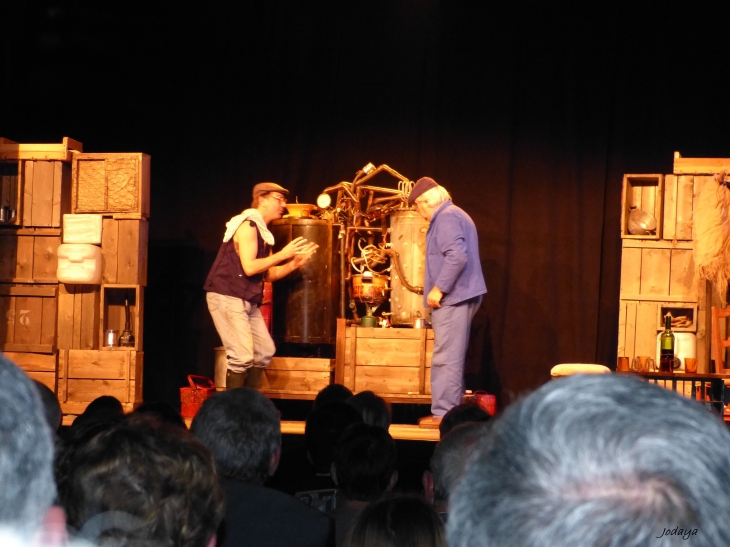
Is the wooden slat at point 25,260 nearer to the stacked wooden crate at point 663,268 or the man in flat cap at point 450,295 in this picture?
the man in flat cap at point 450,295

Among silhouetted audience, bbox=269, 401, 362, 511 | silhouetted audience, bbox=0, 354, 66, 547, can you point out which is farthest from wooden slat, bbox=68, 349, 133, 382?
silhouetted audience, bbox=0, 354, 66, 547

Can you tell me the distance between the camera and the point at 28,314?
6.79 meters

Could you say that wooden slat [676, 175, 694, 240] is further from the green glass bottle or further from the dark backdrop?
the green glass bottle

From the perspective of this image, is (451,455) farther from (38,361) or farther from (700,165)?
(38,361)

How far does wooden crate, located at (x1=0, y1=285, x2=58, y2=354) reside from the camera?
676 cm

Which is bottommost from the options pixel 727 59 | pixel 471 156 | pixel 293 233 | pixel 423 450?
pixel 423 450

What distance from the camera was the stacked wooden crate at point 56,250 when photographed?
6.73 m

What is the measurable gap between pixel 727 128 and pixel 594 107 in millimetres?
971

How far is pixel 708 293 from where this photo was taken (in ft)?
20.8

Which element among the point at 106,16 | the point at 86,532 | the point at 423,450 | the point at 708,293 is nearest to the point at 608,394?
the point at 86,532

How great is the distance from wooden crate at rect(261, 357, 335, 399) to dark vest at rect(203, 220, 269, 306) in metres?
0.68

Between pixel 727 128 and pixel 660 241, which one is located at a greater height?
pixel 727 128

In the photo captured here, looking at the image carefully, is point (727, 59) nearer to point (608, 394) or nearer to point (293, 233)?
point (293, 233)

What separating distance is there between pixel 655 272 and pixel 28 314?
14.4 feet
